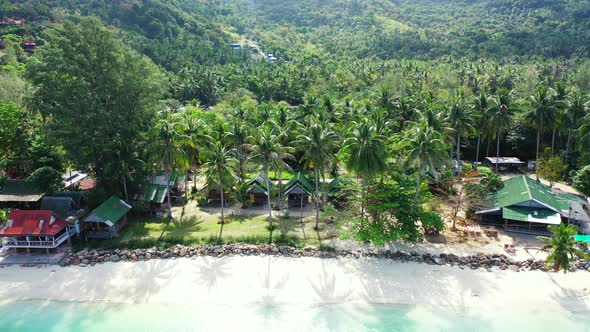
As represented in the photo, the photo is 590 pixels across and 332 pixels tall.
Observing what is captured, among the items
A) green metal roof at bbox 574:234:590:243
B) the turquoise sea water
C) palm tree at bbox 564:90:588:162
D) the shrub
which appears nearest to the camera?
the turquoise sea water

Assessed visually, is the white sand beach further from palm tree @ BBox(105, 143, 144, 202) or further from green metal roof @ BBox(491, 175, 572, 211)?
palm tree @ BBox(105, 143, 144, 202)

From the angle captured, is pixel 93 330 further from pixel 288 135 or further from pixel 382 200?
pixel 288 135

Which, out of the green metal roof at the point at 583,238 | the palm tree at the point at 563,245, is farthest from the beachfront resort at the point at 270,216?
the green metal roof at the point at 583,238

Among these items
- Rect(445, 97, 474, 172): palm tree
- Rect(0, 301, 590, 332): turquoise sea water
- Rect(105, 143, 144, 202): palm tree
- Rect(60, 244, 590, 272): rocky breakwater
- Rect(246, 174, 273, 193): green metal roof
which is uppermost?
Rect(445, 97, 474, 172): palm tree

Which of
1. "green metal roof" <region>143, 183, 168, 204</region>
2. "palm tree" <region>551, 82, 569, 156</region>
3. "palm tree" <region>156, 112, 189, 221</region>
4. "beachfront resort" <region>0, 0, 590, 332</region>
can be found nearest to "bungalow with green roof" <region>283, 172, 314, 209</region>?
"beachfront resort" <region>0, 0, 590, 332</region>

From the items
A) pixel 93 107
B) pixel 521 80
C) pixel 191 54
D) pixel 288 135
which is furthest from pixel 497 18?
pixel 93 107

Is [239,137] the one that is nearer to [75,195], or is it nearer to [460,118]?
[75,195]
